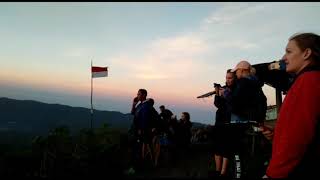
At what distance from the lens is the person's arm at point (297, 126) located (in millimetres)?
2258

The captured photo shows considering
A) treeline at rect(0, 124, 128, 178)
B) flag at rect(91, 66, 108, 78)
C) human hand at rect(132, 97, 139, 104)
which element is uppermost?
flag at rect(91, 66, 108, 78)

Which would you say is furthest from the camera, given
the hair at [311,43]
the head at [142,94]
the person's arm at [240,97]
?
the head at [142,94]

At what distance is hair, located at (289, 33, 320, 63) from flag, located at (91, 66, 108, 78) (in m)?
10.9

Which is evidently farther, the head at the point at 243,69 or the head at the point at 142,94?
the head at the point at 142,94

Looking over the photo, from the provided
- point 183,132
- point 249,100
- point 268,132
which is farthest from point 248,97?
point 183,132

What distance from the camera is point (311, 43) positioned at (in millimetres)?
2521

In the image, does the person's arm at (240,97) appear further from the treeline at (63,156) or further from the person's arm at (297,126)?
the treeline at (63,156)

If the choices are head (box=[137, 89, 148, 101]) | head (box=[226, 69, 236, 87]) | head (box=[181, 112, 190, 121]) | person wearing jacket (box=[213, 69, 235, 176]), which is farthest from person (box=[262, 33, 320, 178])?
head (box=[181, 112, 190, 121])

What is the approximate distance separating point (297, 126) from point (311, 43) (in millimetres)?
563

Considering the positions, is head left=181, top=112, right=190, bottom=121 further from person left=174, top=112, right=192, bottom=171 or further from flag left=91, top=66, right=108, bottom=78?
flag left=91, top=66, right=108, bottom=78

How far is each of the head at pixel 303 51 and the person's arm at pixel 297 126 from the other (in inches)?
8.6

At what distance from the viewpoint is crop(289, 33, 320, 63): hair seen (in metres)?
2.50

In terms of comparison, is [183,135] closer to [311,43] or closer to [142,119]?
[142,119]

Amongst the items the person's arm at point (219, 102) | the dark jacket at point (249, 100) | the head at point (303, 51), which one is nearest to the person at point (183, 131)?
the person's arm at point (219, 102)
